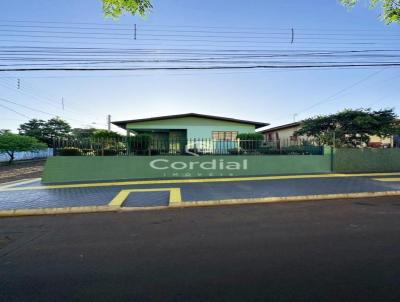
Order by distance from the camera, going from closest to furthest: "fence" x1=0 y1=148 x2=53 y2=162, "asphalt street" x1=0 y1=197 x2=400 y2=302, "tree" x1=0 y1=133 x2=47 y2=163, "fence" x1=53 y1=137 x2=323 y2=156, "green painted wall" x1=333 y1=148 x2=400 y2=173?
"asphalt street" x1=0 y1=197 x2=400 y2=302 < "fence" x1=53 y1=137 x2=323 y2=156 < "green painted wall" x1=333 y1=148 x2=400 y2=173 < "tree" x1=0 y1=133 x2=47 y2=163 < "fence" x1=0 y1=148 x2=53 y2=162

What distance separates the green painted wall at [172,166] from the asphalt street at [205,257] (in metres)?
5.71

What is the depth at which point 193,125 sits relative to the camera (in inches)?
953

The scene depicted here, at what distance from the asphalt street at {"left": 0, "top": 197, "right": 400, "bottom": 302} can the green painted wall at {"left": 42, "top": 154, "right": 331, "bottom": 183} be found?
5714 millimetres

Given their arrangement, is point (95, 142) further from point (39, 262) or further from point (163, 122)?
point (163, 122)

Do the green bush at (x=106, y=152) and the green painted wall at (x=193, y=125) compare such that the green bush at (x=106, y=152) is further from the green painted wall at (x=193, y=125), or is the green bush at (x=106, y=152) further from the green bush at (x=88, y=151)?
the green painted wall at (x=193, y=125)

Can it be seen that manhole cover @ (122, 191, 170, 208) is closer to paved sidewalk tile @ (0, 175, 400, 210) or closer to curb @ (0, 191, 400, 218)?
paved sidewalk tile @ (0, 175, 400, 210)

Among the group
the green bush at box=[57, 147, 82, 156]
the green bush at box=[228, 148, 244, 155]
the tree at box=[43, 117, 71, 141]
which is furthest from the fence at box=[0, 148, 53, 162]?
the green bush at box=[228, 148, 244, 155]

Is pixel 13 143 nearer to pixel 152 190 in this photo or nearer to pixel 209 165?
pixel 209 165

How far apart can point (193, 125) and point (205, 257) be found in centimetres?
→ 2092

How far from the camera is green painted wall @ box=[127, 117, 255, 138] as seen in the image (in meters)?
24.1

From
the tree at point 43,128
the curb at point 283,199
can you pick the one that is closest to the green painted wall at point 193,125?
the curb at point 283,199

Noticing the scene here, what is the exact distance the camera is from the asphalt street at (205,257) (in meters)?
2.81

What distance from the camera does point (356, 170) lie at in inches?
565

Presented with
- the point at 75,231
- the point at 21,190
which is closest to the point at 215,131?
the point at 21,190
